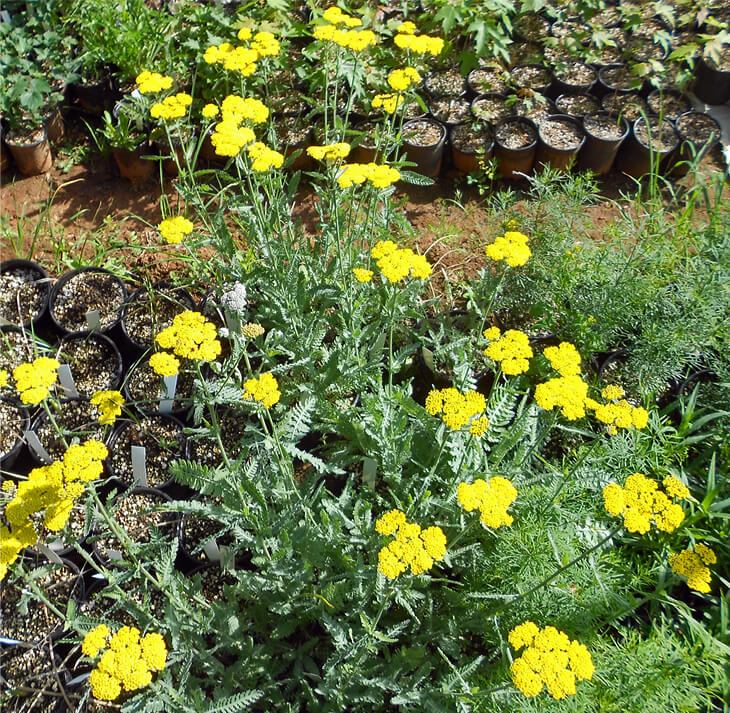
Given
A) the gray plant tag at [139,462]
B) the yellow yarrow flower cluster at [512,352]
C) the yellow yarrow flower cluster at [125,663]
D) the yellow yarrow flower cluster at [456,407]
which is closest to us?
the yellow yarrow flower cluster at [125,663]

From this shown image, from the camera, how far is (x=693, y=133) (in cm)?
450

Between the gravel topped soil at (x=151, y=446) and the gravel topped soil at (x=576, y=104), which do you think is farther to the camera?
the gravel topped soil at (x=576, y=104)

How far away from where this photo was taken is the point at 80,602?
8.30 ft

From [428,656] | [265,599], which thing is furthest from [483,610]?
[265,599]

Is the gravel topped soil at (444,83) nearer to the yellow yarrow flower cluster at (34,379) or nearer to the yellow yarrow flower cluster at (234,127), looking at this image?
the yellow yarrow flower cluster at (234,127)

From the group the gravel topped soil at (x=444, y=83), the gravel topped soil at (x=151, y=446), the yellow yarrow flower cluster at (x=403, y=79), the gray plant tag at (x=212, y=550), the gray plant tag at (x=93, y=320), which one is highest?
the yellow yarrow flower cluster at (x=403, y=79)

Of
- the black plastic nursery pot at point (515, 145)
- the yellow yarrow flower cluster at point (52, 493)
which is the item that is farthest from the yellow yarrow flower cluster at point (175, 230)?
the black plastic nursery pot at point (515, 145)

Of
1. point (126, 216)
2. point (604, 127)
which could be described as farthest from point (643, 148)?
point (126, 216)

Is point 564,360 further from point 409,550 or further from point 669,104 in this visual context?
point 669,104

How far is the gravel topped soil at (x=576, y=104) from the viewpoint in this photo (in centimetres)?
464

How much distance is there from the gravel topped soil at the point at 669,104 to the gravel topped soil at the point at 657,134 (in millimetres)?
208

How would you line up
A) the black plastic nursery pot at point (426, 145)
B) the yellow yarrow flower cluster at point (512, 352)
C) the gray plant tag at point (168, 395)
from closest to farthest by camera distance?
1. the yellow yarrow flower cluster at point (512, 352)
2. the gray plant tag at point (168, 395)
3. the black plastic nursery pot at point (426, 145)

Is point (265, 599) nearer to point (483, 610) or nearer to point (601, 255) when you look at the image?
point (483, 610)

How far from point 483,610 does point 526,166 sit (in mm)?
3211
